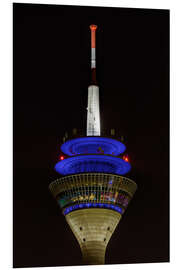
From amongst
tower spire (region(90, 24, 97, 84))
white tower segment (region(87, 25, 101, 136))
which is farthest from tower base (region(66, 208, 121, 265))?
tower spire (region(90, 24, 97, 84))

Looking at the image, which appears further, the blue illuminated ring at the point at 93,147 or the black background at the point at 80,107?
the blue illuminated ring at the point at 93,147

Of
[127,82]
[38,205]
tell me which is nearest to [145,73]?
[127,82]

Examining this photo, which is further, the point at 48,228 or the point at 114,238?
the point at 114,238

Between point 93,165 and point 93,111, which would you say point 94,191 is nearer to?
point 93,165

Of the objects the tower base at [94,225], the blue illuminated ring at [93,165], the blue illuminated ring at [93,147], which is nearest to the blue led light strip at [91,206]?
the tower base at [94,225]

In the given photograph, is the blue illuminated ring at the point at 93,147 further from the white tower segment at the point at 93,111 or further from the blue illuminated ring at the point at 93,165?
the white tower segment at the point at 93,111

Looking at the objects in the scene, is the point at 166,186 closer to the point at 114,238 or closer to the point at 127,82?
the point at 127,82

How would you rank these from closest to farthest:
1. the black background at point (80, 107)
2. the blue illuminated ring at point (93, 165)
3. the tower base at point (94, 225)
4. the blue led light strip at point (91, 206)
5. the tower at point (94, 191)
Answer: the black background at point (80, 107), the blue illuminated ring at point (93, 165), the tower at point (94, 191), the tower base at point (94, 225), the blue led light strip at point (91, 206)
